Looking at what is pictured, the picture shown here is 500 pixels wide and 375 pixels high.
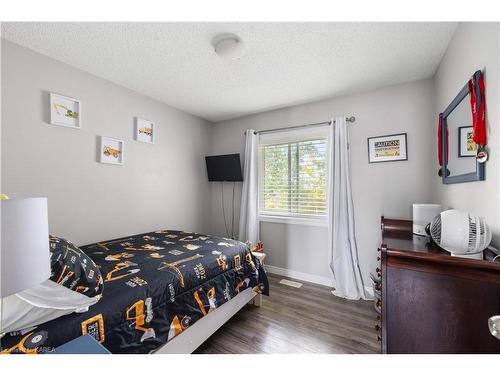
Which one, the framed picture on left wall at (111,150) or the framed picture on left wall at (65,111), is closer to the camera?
the framed picture on left wall at (65,111)

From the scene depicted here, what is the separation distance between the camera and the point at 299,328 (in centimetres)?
207

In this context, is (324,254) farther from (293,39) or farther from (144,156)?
(144,156)

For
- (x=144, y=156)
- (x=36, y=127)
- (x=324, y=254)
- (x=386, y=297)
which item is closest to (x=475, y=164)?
(x=386, y=297)

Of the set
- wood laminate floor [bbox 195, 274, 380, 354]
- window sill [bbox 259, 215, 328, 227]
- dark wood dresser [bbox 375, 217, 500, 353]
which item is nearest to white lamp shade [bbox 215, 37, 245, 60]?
dark wood dresser [bbox 375, 217, 500, 353]

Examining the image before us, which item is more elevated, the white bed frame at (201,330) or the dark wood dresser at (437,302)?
the dark wood dresser at (437,302)

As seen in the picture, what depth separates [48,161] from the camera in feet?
6.93

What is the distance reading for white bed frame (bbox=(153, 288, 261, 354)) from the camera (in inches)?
59.4

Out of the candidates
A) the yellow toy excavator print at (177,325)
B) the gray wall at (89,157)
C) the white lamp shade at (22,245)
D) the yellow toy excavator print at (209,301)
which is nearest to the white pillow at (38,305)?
the white lamp shade at (22,245)

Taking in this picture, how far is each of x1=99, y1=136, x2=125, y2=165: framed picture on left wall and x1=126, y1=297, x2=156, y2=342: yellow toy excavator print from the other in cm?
179

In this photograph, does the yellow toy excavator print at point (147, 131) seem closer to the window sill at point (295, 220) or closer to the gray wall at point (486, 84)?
the window sill at point (295, 220)

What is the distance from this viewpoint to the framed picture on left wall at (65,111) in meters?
2.12

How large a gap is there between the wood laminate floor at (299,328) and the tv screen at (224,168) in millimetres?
1806

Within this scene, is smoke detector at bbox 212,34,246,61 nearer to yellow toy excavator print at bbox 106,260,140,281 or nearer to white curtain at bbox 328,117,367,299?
white curtain at bbox 328,117,367,299
